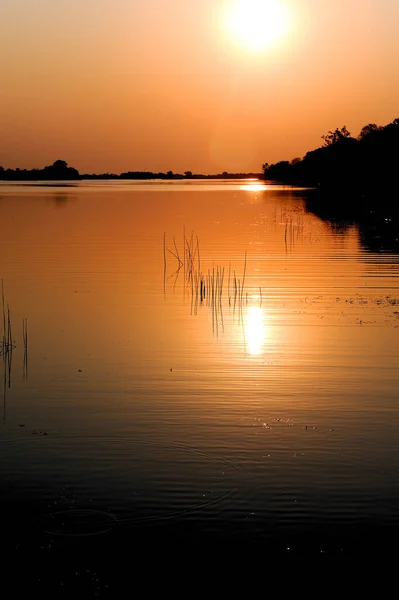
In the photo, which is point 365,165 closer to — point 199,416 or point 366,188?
point 366,188

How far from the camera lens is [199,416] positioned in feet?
51.2

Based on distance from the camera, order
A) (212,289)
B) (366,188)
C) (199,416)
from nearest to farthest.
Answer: (199,416)
(212,289)
(366,188)

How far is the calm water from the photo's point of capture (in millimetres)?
10969

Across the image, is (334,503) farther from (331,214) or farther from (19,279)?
(331,214)

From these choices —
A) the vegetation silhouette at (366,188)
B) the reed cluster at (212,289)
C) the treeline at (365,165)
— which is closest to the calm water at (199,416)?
the reed cluster at (212,289)

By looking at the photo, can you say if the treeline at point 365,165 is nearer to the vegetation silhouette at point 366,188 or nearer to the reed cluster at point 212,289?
the vegetation silhouette at point 366,188

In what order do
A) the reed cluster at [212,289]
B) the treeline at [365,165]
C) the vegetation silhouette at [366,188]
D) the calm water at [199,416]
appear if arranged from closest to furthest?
the calm water at [199,416] → the reed cluster at [212,289] → the vegetation silhouette at [366,188] → the treeline at [365,165]

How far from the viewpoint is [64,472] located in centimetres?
1278

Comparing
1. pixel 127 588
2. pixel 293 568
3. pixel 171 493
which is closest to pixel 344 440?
pixel 171 493

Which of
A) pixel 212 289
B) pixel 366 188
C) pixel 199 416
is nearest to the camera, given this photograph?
pixel 199 416

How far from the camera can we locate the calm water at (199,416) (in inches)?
432

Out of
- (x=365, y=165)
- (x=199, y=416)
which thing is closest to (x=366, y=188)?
(x=365, y=165)

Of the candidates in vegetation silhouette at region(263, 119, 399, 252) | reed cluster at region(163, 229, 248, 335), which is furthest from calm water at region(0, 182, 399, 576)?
vegetation silhouette at region(263, 119, 399, 252)

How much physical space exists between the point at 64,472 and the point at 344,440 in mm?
4168
